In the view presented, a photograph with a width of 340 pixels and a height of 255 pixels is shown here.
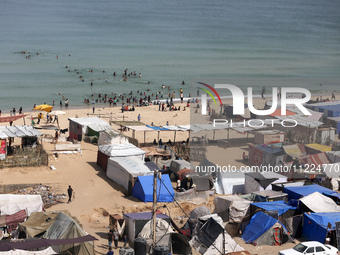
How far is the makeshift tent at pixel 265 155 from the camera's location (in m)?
25.8

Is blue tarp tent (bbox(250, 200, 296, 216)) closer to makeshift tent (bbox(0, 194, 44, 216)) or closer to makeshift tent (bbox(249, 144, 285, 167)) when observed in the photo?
makeshift tent (bbox(249, 144, 285, 167))

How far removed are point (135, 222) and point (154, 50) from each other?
8312cm

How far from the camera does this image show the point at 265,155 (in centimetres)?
2619

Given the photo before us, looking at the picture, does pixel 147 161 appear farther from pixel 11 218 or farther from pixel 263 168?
pixel 11 218

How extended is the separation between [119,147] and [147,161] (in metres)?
1.58

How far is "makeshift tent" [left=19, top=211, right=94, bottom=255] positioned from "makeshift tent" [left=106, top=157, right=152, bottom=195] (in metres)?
5.99

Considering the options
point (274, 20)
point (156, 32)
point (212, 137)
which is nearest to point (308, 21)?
point (274, 20)

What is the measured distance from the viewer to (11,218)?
18562mm

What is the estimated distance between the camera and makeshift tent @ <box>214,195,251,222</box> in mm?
19688

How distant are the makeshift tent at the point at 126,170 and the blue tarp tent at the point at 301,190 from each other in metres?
6.07

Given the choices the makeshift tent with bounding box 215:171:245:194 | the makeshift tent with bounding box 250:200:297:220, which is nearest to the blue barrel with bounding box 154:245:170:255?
the makeshift tent with bounding box 250:200:297:220

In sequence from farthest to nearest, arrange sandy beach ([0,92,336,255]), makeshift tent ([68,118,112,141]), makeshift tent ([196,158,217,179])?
makeshift tent ([68,118,112,141]), makeshift tent ([196,158,217,179]), sandy beach ([0,92,336,255])

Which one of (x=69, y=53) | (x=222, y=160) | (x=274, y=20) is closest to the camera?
(x=222, y=160)

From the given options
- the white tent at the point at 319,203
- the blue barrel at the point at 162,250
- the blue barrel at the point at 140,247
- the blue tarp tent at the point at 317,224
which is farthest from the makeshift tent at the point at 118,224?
the white tent at the point at 319,203
